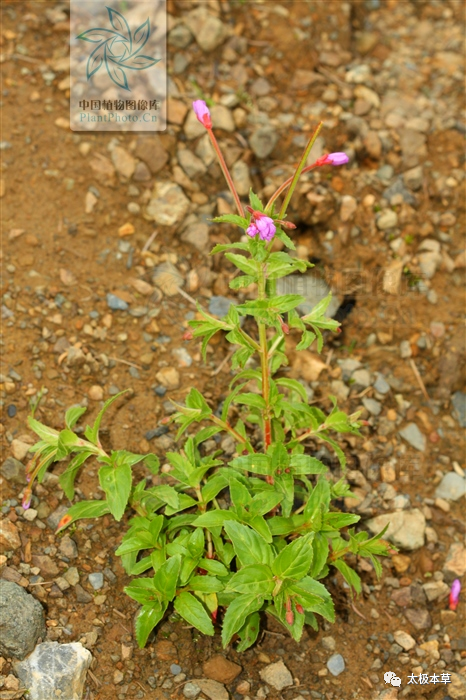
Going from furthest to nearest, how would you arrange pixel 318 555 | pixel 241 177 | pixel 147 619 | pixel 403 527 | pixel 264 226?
pixel 241 177
pixel 403 527
pixel 318 555
pixel 147 619
pixel 264 226

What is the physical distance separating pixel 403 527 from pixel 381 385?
1.06 m

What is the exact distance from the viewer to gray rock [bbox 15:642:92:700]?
137 inches

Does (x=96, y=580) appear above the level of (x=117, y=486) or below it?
below

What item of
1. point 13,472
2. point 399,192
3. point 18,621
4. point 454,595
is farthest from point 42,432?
point 399,192

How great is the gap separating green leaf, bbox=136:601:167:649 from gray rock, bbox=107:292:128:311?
2.08 meters

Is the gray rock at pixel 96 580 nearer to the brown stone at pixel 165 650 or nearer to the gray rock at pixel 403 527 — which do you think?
the brown stone at pixel 165 650

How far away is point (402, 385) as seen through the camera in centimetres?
514

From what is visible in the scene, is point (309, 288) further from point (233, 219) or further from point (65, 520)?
point (65, 520)

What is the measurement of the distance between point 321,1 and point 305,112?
1226 mm

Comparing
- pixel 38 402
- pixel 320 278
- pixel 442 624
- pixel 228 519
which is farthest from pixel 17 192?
pixel 442 624

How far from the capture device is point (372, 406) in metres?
4.99

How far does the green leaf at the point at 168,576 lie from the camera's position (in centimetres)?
360

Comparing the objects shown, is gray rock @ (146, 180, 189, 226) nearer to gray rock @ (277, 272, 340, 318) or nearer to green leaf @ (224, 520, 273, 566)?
gray rock @ (277, 272, 340, 318)

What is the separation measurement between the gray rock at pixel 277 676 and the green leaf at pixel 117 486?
1.18 m
